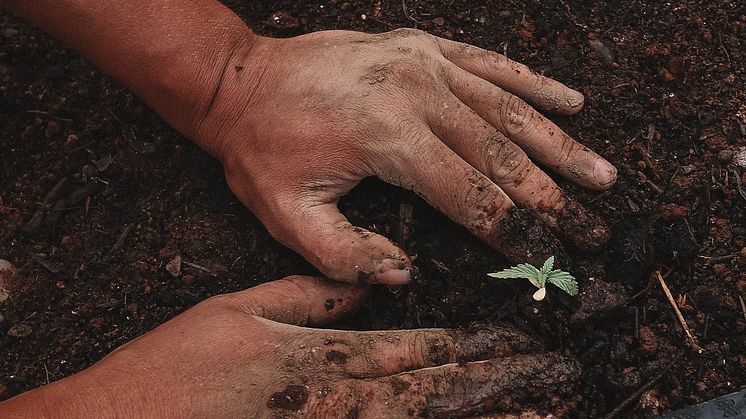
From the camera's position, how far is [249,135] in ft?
6.56

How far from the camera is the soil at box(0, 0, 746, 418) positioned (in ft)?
5.75

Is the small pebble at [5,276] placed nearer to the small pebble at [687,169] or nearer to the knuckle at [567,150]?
the knuckle at [567,150]

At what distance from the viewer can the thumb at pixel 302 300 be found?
1.84 m

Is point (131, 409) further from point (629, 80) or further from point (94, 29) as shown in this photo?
point (629, 80)

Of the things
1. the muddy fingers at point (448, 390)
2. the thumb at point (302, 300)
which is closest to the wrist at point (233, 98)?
the thumb at point (302, 300)

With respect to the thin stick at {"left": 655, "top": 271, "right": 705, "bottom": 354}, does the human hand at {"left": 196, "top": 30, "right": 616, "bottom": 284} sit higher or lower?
higher

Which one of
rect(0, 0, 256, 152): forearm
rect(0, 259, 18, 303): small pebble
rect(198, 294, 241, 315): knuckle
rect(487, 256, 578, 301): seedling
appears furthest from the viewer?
rect(0, 259, 18, 303): small pebble

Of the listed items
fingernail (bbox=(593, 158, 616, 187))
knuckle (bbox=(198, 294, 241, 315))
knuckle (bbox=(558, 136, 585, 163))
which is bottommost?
knuckle (bbox=(198, 294, 241, 315))

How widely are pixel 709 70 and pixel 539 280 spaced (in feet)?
3.29

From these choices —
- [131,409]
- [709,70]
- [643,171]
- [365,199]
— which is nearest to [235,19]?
[365,199]

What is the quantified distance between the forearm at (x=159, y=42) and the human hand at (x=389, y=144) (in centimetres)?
5

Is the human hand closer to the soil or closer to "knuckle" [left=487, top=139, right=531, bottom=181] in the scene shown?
"knuckle" [left=487, top=139, right=531, bottom=181]

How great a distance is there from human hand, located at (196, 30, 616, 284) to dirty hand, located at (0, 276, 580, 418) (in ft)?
0.66

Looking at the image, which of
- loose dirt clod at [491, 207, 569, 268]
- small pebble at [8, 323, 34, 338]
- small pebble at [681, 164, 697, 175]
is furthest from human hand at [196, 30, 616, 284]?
small pebble at [8, 323, 34, 338]
